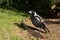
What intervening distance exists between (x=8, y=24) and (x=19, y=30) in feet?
1.93

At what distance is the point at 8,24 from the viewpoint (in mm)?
8422

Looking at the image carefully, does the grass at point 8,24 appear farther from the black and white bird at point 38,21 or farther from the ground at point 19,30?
the black and white bird at point 38,21

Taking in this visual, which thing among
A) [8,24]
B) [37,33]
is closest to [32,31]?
[37,33]

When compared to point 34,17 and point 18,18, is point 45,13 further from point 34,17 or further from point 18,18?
point 34,17

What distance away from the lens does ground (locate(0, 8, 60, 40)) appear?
735 cm

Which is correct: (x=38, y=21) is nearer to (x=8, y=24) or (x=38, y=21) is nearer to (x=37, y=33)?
(x=37, y=33)

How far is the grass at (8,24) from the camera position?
7141 millimetres

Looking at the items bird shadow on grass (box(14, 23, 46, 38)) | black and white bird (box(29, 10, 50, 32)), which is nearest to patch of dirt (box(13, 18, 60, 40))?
bird shadow on grass (box(14, 23, 46, 38))

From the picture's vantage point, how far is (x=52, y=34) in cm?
830

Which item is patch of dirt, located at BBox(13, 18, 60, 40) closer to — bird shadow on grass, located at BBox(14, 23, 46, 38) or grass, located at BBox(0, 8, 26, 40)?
bird shadow on grass, located at BBox(14, 23, 46, 38)

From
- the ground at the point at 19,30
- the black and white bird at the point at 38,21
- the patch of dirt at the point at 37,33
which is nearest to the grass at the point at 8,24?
the ground at the point at 19,30

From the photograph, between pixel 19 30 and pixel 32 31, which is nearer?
pixel 19 30

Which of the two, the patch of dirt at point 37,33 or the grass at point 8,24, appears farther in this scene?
the patch of dirt at point 37,33

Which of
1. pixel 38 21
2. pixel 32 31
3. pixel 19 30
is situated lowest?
pixel 32 31
